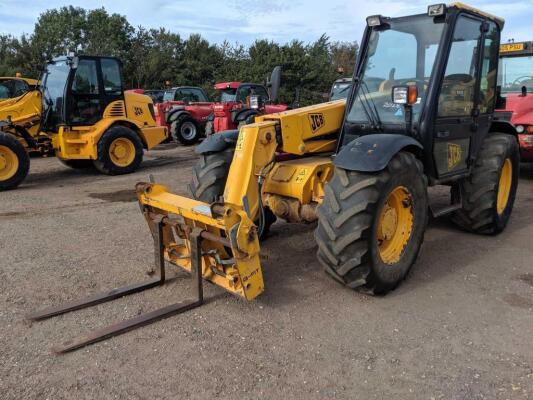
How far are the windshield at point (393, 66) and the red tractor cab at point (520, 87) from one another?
173 inches

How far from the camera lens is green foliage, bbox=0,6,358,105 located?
103ft

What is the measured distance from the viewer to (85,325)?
3543 millimetres

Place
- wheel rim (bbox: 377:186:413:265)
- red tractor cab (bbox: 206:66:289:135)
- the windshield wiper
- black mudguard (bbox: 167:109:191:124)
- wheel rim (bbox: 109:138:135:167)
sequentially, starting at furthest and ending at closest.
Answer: black mudguard (bbox: 167:109:191:124), red tractor cab (bbox: 206:66:289:135), wheel rim (bbox: 109:138:135:167), the windshield wiper, wheel rim (bbox: 377:186:413:265)

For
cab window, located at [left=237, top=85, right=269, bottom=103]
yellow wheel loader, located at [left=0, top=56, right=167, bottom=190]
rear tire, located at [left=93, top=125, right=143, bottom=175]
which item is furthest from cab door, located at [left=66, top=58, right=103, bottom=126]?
cab window, located at [left=237, top=85, right=269, bottom=103]

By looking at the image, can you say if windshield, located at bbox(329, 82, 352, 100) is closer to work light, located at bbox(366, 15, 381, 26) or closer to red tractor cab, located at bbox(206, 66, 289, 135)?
red tractor cab, located at bbox(206, 66, 289, 135)

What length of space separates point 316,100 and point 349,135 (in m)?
25.0

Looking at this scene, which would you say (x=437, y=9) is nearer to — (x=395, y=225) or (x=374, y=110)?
(x=374, y=110)

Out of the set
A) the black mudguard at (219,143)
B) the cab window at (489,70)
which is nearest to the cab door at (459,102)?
the cab window at (489,70)

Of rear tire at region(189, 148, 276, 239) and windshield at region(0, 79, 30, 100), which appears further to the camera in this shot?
windshield at region(0, 79, 30, 100)

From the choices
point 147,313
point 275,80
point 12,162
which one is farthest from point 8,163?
point 147,313

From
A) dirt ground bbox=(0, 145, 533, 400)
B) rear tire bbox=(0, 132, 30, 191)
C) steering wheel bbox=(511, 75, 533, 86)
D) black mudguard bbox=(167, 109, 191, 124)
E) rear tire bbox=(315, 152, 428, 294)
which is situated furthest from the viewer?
black mudguard bbox=(167, 109, 191, 124)

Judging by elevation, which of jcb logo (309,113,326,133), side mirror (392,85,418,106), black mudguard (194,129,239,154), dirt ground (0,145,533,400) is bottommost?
dirt ground (0,145,533,400)

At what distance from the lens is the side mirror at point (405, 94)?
12.8 feet

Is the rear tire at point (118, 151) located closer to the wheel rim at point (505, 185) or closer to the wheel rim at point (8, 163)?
the wheel rim at point (8, 163)
